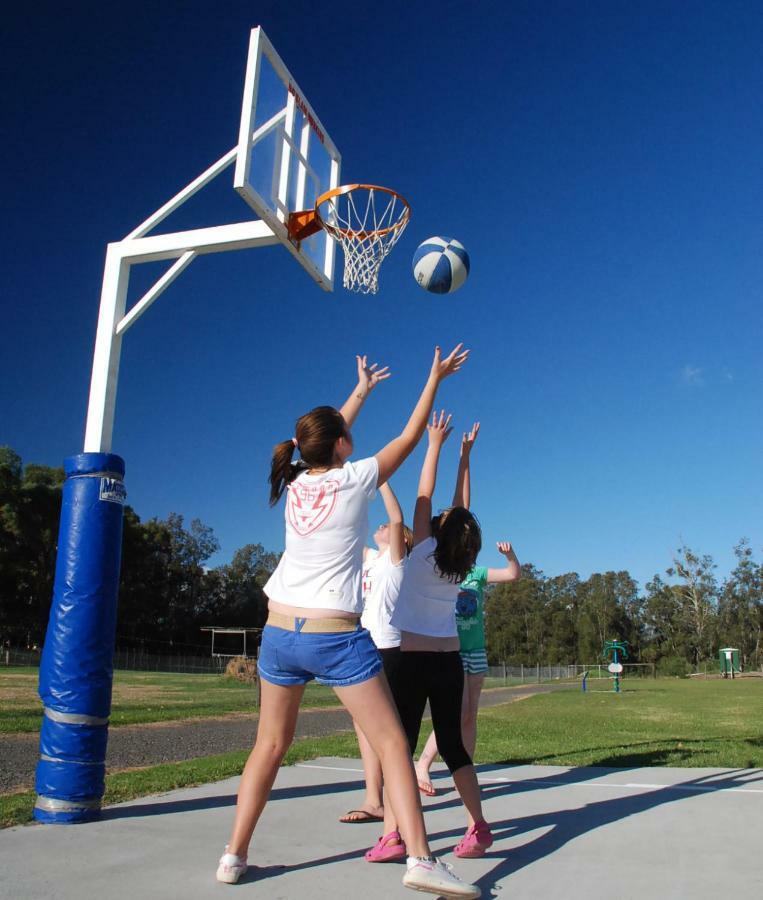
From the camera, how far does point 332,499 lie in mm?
3297

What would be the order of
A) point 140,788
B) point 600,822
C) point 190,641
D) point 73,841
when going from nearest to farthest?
point 73,841 < point 600,822 < point 140,788 < point 190,641

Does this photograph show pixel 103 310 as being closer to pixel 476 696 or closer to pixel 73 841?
pixel 73 841

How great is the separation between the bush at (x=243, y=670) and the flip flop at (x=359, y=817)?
2915 centimetres

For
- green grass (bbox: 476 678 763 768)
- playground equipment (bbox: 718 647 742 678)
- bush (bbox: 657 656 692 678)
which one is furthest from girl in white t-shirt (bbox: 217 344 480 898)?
bush (bbox: 657 656 692 678)

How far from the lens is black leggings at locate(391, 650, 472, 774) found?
154 inches

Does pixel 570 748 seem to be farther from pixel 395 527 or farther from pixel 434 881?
pixel 434 881

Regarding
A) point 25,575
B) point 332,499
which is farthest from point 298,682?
point 25,575

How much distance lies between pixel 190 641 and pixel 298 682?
2597 inches

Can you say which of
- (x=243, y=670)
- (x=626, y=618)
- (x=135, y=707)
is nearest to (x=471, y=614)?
(x=135, y=707)

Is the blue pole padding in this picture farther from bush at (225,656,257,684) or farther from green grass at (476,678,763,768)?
bush at (225,656,257,684)

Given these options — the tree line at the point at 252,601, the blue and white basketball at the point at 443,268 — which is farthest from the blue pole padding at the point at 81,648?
the tree line at the point at 252,601

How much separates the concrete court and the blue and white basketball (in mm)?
4375

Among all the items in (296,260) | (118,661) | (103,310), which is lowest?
(118,661)

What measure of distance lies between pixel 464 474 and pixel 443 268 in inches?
116
